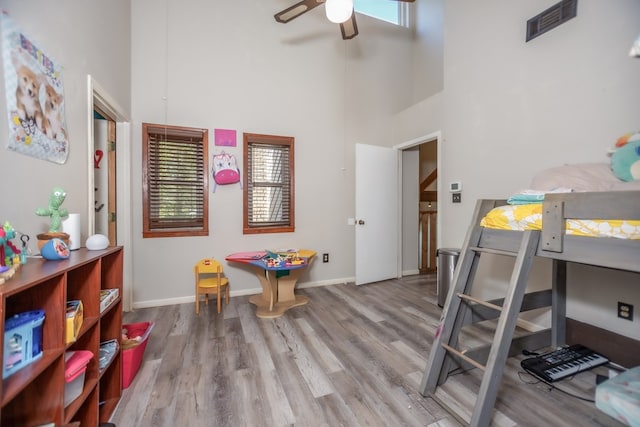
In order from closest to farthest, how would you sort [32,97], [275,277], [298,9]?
[32,97] < [298,9] < [275,277]

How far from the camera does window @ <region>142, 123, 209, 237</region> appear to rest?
2.85 meters

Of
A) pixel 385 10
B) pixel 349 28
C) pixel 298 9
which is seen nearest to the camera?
pixel 298 9

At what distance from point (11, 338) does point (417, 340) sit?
91.6 inches

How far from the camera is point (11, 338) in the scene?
79 centimetres

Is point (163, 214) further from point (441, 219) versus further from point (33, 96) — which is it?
point (441, 219)

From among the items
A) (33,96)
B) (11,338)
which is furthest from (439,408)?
(33,96)

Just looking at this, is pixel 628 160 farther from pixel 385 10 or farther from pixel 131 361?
pixel 385 10

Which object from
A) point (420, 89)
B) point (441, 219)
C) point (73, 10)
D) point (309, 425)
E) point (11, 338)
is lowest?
point (309, 425)

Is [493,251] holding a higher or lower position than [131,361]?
higher

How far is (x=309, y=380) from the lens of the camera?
168 centimetres

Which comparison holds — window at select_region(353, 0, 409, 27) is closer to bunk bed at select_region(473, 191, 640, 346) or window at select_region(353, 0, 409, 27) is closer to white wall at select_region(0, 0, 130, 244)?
white wall at select_region(0, 0, 130, 244)

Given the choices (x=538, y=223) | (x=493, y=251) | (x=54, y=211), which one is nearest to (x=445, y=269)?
(x=493, y=251)

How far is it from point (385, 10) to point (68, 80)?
4.23 meters

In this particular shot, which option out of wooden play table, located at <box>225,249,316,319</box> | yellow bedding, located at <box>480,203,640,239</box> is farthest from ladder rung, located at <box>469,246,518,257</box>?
wooden play table, located at <box>225,249,316,319</box>
